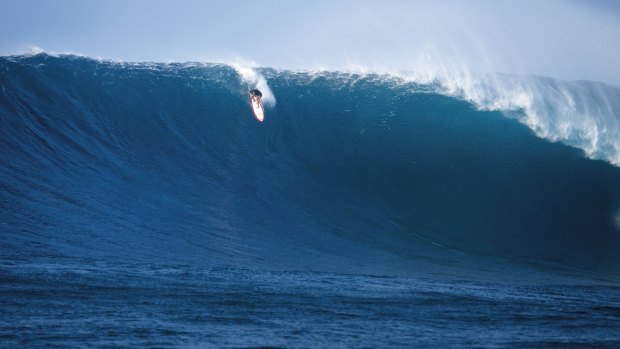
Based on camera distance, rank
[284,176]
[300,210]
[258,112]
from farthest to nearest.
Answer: [258,112], [284,176], [300,210]

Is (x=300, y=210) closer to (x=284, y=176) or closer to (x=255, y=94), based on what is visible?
(x=284, y=176)

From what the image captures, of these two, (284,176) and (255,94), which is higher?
(255,94)

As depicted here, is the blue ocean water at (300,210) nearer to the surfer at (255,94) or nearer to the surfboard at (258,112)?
the surfboard at (258,112)

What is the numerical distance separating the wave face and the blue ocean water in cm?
6

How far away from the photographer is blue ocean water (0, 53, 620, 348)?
236 inches

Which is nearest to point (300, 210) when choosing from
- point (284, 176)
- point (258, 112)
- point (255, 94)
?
point (284, 176)

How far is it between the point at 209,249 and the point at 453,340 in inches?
219

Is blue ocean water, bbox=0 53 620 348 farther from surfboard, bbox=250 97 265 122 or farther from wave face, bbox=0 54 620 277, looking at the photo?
surfboard, bbox=250 97 265 122

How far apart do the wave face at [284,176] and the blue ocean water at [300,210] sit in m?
0.06

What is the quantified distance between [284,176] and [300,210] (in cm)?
171

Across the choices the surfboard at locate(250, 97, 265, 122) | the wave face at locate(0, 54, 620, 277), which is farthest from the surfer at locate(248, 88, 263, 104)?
the wave face at locate(0, 54, 620, 277)

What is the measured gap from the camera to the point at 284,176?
14586 mm

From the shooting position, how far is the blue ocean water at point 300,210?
6004mm

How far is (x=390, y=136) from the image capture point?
1717cm
